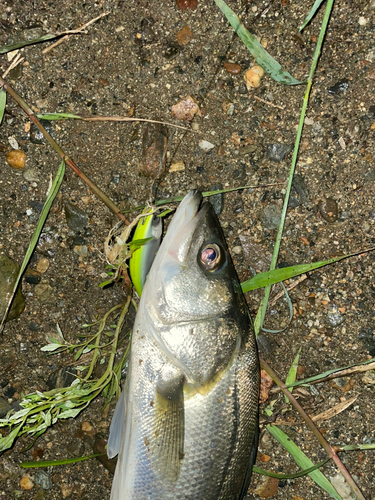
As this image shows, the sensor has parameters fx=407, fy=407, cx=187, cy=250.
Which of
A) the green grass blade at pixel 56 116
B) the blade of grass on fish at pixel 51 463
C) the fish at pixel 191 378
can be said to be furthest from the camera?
the green grass blade at pixel 56 116

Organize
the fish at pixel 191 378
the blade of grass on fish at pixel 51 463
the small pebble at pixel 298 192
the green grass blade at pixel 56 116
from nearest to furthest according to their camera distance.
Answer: the fish at pixel 191 378, the blade of grass on fish at pixel 51 463, the green grass blade at pixel 56 116, the small pebble at pixel 298 192

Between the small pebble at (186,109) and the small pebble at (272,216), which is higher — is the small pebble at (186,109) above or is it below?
above

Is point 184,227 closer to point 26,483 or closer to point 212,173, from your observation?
point 212,173

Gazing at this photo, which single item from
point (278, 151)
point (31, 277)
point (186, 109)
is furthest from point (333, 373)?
point (31, 277)

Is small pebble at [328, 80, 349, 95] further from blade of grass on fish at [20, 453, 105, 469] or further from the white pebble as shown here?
blade of grass on fish at [20, 453, 105, 469]

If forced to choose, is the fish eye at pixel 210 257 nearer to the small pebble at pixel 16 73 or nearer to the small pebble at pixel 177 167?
the small pebble at pixel 177 167

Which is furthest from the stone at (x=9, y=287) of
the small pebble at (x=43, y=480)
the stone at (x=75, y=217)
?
the small pebble at (x=43, y=480)

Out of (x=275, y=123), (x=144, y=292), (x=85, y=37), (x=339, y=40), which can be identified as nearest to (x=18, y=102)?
(x=85, y=37)
